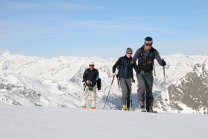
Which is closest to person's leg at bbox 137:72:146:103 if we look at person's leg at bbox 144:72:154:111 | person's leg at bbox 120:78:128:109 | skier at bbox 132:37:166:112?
skier at bbox 132:37:166:112

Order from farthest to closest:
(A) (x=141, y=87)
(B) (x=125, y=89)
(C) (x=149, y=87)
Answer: (B) (x=125, y=89), (C) (x=149, y=87), (A) (x=141, y=87)

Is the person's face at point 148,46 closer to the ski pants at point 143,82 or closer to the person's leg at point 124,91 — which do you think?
the ski pants at point 143,82

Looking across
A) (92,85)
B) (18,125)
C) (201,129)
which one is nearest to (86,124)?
(18,125)

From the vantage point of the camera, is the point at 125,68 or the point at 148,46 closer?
the point at 148,46

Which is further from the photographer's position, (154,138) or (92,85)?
(92,85)

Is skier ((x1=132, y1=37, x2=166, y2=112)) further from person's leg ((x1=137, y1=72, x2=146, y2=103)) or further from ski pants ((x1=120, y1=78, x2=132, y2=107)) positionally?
ski pants ((x1=120, y1=78, x2=132, y2=107))

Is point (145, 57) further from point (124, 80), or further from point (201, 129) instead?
point (201, 129)

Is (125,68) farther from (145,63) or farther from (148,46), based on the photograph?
(148,46)

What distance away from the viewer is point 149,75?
33.1ft

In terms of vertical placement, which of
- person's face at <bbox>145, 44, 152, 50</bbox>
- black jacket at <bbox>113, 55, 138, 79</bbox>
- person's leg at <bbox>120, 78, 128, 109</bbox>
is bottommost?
person's leg at <bbox>120, 78, 128, 109</bbox>

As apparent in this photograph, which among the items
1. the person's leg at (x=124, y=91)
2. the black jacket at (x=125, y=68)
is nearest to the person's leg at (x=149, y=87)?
the person's leg at (x=124, y=91)

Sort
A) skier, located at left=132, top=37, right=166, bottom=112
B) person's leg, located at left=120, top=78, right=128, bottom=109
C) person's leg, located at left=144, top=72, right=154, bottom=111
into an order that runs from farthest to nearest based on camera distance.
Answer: person's leg, located at left=120, top=78, right=128, bottom=109, person's leg, located at left=144, top=72, right=154, bottom=111, skier, located at left=132, top=37, right=166, bottom=112

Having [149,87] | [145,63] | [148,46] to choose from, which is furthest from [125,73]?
[148,46]

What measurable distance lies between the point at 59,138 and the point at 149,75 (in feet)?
21.6
